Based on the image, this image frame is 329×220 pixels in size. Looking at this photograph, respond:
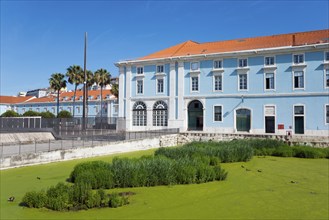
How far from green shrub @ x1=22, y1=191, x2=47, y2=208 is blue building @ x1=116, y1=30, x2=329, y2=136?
30558 mm

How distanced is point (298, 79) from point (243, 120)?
24.0 feet

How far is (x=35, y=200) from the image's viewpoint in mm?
8469

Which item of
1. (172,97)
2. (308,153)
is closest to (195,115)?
(172,97)

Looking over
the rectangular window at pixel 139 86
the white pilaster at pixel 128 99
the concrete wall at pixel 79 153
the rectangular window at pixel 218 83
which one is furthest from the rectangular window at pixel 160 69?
the concrete wall at pixel 79 153

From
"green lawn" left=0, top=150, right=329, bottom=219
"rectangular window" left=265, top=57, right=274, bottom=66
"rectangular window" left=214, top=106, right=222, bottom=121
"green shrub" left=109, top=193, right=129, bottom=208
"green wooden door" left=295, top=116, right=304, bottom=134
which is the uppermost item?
"rectangular window" left=265, top=57, right=274, bottom=66

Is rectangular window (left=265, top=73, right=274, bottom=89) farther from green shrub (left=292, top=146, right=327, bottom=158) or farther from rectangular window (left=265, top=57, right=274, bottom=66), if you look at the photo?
green shrub (left=292, top=146, right=327, bottom=158)

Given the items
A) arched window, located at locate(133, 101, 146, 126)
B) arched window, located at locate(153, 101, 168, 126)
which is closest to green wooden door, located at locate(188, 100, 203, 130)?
arched window, located at locate(153, 101, 168, 126)

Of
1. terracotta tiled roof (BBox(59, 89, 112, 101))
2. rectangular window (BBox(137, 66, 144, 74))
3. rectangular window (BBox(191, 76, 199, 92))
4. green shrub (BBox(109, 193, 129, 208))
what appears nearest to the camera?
green shrub (BBox(109, 193, 129, 208))

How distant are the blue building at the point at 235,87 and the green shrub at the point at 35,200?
30558 mm

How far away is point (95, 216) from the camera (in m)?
7.78

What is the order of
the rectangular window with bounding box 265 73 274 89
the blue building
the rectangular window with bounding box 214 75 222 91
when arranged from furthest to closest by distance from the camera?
the rectangular window with bounding box 214 75 222 91 < the rectangular window with bounding box 265 73 274 89 < the blue building

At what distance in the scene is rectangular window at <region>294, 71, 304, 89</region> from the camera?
34.6m

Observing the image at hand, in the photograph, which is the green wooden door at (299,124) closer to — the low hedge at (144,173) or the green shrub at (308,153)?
the green shrub at (308,153)

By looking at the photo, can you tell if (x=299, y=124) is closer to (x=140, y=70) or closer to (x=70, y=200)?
(x=140, y=70)
